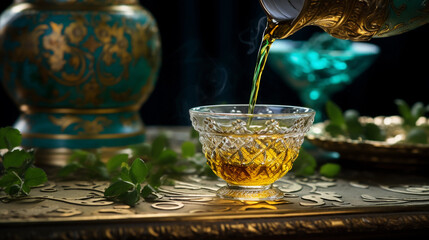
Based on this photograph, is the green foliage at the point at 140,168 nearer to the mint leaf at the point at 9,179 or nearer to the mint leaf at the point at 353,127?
the mint leaf at the point at 9,179

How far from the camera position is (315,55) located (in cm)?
163

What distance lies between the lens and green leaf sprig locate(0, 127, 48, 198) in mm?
995

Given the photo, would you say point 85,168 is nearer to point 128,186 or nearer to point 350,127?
point 128,186

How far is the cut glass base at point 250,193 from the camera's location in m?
0.99

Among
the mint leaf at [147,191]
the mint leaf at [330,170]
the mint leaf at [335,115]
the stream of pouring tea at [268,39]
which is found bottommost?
the mint leaf at [330,170]

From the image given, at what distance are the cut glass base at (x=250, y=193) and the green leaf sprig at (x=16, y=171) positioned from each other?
0.30 metres

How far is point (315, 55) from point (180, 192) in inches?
28.5

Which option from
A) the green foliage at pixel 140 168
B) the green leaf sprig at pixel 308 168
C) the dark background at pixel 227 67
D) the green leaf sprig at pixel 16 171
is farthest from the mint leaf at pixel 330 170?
the dark background at pixel 227 67

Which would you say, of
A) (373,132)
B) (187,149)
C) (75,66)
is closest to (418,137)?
(373,132)

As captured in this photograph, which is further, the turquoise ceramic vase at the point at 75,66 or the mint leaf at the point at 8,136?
the turquoise ceramic vase at the point at 75,66

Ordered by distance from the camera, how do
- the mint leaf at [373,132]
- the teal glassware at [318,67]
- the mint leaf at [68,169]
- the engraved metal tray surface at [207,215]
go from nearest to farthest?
the engraved metal tray surface at [207,215] → the mint leaf at [68,169] → the mint leaf at [373,132] → the teal glassware at [318,67]

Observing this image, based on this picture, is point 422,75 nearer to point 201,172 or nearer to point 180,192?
point 201,172

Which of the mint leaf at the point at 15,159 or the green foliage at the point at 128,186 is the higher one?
the mint leaf at the point at 15,159

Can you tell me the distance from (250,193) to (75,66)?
1.69ft
